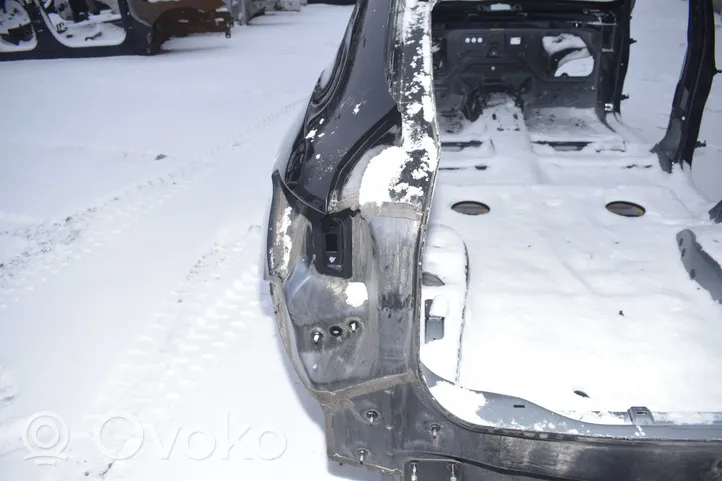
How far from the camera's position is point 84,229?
148 inches

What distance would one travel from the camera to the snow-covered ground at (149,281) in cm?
220

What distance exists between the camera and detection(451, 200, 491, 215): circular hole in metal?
3.02 m

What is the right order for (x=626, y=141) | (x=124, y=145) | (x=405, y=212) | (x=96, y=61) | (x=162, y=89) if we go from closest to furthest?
(x=405, y=212), (x=626, y=141), (x=124, y=145), (x=162, y=89), (x=96, y=61)

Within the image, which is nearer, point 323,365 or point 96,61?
point 323,365

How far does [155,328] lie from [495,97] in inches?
114

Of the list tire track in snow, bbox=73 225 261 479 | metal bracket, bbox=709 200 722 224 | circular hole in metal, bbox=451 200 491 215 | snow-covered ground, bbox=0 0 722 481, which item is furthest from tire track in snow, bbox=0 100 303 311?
metal bracket, bbox=709 200 722 224

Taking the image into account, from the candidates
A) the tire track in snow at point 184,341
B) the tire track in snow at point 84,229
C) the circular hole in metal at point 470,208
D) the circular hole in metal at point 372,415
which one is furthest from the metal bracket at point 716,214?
the tire track in snow at point 84,229

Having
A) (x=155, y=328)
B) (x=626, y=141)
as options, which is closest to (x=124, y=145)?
(x=155, y=328)

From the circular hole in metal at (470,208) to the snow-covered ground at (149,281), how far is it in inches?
48.6

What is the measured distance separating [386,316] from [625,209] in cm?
224

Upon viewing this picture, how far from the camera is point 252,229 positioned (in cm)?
369

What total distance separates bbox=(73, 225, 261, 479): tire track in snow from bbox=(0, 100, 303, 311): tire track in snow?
0.88 meters

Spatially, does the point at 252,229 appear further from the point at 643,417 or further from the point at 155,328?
the point at 643,417

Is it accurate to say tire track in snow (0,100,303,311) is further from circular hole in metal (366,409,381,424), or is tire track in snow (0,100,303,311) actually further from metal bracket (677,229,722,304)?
metal bracket (677,229,722,304)
